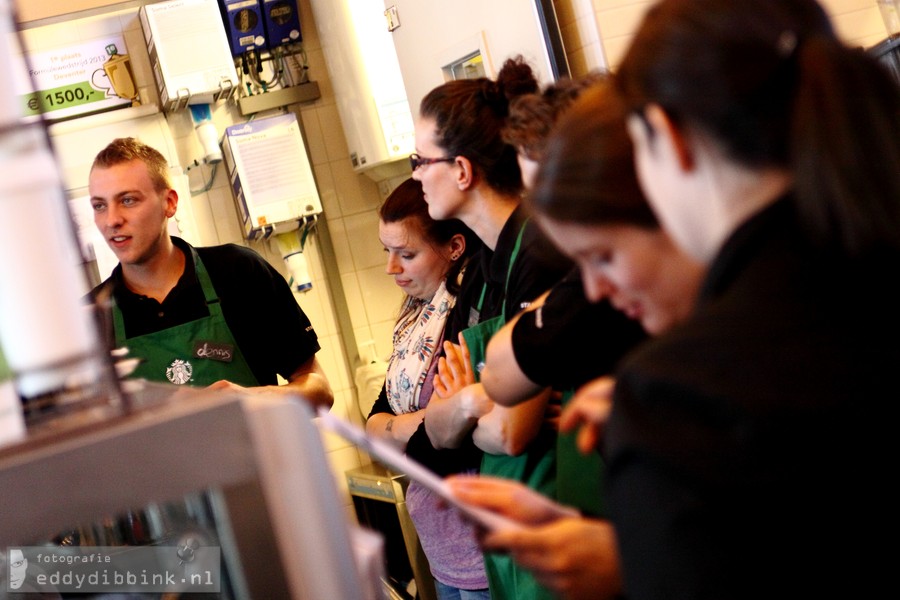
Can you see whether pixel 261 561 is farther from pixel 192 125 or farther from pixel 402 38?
pixel 192 125

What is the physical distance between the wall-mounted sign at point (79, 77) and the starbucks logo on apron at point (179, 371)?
2539mm

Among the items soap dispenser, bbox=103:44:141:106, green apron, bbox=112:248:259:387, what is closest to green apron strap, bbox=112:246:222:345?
green apron, bbox=112:248:259:387

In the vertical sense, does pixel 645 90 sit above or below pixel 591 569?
above

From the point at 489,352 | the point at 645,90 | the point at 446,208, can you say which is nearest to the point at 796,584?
the point at 645,90

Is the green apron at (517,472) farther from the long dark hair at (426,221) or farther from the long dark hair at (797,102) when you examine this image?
the long dark hair at (797,102)

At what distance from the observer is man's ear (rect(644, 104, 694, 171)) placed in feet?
2.68

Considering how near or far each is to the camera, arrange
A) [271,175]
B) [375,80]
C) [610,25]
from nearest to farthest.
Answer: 1. [610,25]
2. [375,80]
3. [271,175]

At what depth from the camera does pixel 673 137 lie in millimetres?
819

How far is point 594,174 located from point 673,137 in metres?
0.15

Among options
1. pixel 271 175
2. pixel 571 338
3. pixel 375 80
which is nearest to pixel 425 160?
pixel 571 338

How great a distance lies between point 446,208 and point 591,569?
135 centimetres

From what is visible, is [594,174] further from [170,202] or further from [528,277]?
[170,202]

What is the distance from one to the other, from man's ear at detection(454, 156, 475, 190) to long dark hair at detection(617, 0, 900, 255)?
4.54ft

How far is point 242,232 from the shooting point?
190 inches
